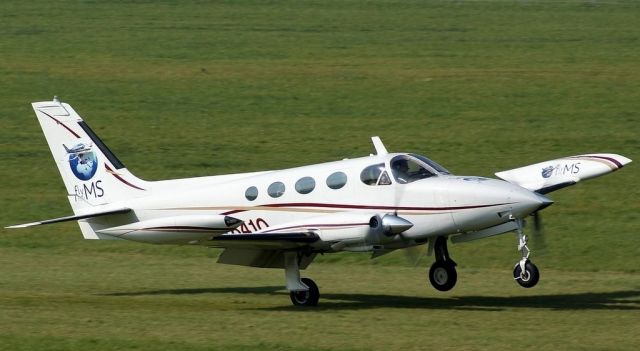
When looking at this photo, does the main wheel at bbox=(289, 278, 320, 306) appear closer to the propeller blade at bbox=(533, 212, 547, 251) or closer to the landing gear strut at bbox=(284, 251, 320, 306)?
the landing gear strut at bbox=(284, 251, 320, 306)

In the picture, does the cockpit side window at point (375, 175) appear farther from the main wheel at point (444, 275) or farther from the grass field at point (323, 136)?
the grass field at point (323, 136)

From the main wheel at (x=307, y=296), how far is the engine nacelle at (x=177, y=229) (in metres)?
1.88

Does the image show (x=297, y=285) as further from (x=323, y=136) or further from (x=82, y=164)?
(x=323, y=136)

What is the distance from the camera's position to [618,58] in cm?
5784

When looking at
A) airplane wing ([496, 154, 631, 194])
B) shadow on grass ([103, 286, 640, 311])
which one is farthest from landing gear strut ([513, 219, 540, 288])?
airplane wing ([496, 154, 631, 194])

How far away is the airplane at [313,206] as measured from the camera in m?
23.0

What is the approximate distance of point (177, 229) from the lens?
82.5 ft

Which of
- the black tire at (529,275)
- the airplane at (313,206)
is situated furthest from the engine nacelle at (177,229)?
the black tire at (529,275)

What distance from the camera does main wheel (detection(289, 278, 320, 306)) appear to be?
24.2 m

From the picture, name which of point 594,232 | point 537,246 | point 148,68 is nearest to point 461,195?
point 537,246

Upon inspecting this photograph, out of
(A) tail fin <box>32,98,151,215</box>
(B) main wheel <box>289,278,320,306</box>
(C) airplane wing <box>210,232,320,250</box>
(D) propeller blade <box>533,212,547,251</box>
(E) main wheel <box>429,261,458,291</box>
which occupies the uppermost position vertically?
(A) tail fin <box>32,98,151,215</box>

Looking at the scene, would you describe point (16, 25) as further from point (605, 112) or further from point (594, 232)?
point (594, 232)

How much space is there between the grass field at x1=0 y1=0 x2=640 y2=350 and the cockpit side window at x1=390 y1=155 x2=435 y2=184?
2492 millimetres

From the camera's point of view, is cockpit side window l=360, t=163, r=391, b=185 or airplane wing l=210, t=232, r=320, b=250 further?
cockpit side window l=360, t=163, r=391, b=185
